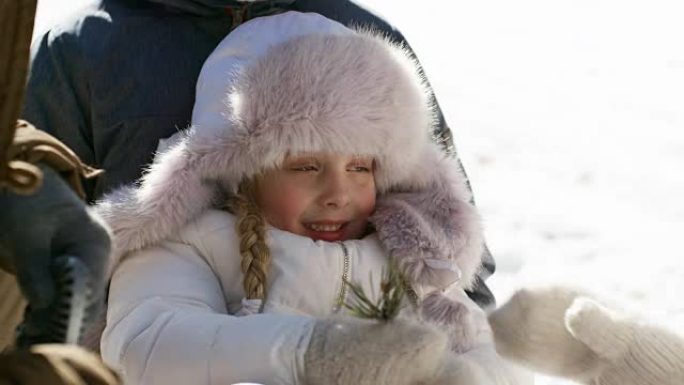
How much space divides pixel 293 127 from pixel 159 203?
8.2 inches

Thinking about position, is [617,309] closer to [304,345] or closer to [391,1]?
[304,345]

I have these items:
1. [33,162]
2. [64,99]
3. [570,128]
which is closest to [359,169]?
[64,99]

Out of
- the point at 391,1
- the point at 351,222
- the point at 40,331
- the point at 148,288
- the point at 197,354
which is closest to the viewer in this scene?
the point at 40,331

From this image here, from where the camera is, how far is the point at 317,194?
1.76m

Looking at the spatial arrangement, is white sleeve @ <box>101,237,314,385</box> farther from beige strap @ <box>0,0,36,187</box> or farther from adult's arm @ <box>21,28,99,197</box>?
beige strap @ <box>0,0,36,187</box>

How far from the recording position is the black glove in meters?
1.08

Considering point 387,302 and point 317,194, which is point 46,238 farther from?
point 317,194

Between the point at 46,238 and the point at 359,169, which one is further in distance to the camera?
the point at 359,169

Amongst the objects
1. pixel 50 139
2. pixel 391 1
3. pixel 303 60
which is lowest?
pixel 391 1

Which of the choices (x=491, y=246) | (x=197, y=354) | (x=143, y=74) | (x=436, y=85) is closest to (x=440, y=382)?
(x=197, y=354)

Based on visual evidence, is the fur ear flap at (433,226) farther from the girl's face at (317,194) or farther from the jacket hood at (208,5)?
the jacket hood at (208,5)

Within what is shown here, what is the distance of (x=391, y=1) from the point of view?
5.48m

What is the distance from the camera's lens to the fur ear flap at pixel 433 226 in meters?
1.78

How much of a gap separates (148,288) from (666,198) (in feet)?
7.24
